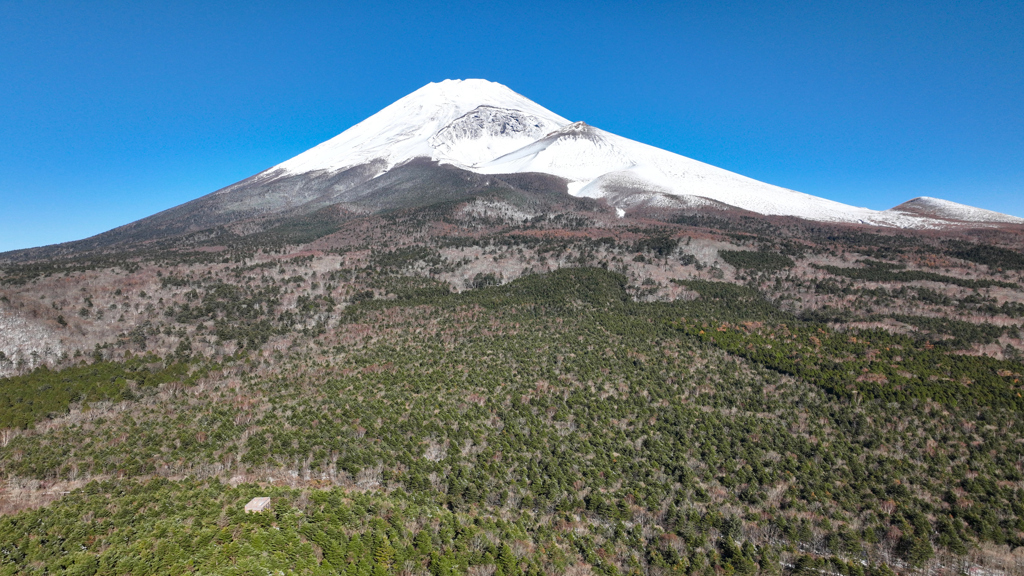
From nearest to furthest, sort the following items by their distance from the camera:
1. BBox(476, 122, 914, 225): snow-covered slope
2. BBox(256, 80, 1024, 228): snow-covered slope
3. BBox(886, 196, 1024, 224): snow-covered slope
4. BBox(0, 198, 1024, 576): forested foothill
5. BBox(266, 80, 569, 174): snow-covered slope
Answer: BBox(0, 198, 1024, 576): forested foothill → BBox(886, 196, 1024, 224): snow-covered slope → BBox(256, 80, 1024, 228): snow-covered slope → BBox(476, 122, 914, 225): snow-covered slope → BBox(266, 80, 569, 174): snow-covered slope

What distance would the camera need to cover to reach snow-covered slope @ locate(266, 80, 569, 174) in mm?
155625

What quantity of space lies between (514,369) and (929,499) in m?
20.4

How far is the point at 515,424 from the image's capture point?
20.5 meters

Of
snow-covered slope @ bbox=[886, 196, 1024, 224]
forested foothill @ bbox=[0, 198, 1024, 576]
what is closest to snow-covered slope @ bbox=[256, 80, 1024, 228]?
snow-covered slope @ bbox=[886, 196, 1024, 224]

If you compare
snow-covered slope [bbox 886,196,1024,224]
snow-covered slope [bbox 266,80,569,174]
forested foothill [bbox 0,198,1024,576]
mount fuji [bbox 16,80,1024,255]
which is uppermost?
snow-covered slope [bbox 266,80,569,174]

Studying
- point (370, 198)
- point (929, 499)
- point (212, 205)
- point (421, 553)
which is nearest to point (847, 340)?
point (929, 499)

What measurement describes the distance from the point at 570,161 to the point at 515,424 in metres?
128

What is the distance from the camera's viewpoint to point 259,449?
55.9ft

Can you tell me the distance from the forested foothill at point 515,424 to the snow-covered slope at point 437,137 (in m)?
118

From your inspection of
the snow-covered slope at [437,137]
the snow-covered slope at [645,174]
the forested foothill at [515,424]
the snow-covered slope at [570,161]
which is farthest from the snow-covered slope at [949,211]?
the snow-covered slope at [437,137]

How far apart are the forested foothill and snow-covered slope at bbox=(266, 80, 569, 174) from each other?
118m

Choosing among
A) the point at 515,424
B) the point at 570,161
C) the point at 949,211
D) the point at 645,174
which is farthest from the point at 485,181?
the point at 949,211

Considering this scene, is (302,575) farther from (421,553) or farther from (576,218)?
(576,218)

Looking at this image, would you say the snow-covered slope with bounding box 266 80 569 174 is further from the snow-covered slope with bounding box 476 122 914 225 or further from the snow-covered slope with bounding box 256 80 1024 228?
the snow-covered slope with bounding box 476 122 914 225
